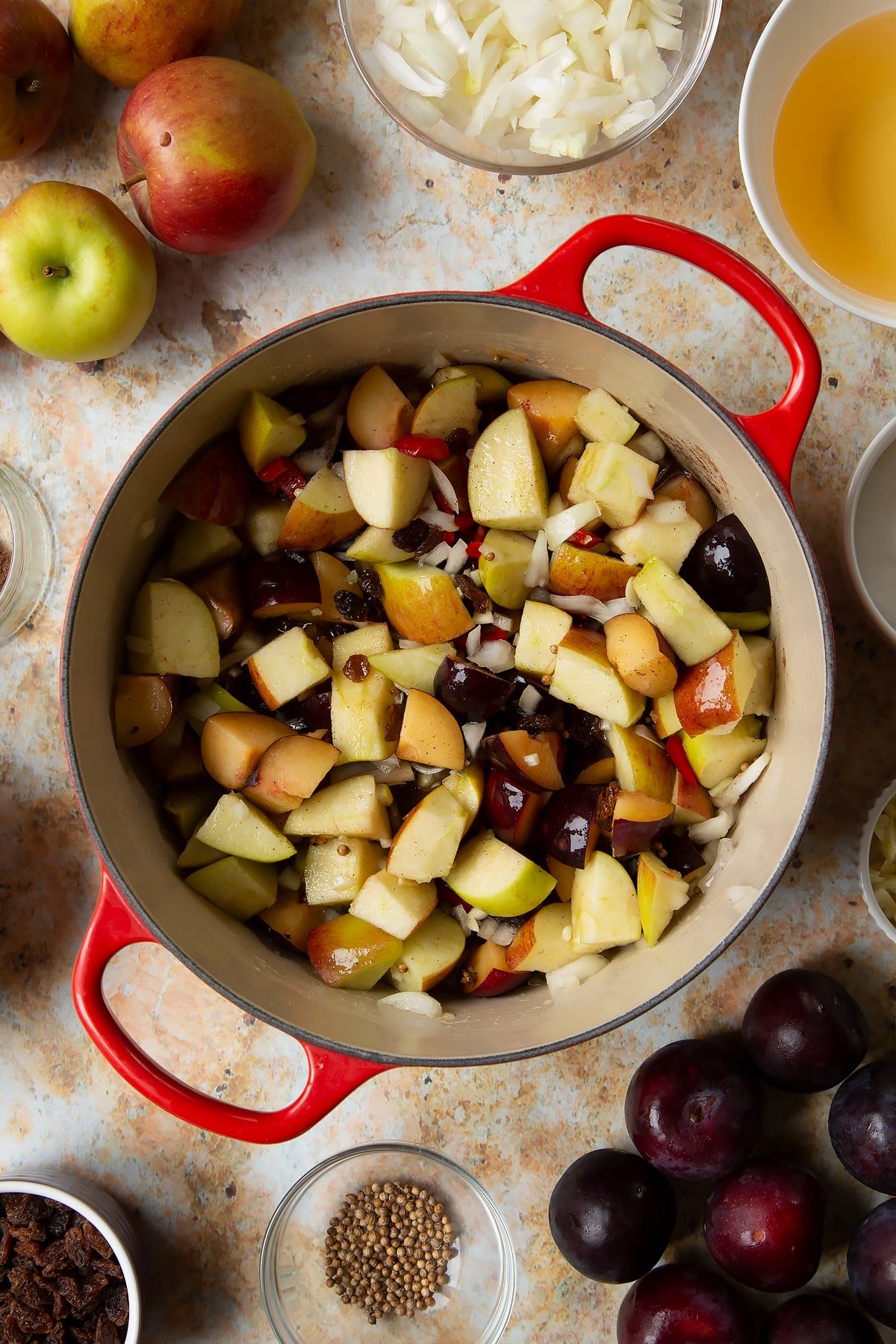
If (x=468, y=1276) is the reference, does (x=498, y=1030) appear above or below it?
above

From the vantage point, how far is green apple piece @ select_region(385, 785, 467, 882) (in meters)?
1.26

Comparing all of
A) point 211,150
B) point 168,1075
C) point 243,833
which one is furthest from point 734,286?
point 168,1075

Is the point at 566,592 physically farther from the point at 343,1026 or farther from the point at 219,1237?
the point at 219,1237

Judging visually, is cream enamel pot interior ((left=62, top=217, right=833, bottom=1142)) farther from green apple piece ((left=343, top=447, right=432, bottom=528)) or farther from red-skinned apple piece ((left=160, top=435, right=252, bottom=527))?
green apple piece ((left=343, top=447, right=432, bottom=528))

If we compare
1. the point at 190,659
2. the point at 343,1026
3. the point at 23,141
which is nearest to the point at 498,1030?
the point at 343,1026

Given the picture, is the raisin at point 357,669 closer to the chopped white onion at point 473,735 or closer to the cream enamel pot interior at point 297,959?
the chopped white onion at point 473,735

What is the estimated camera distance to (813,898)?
145 cm

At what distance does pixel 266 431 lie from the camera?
4.17 ft

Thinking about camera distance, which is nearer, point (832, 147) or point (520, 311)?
point (520, 311)

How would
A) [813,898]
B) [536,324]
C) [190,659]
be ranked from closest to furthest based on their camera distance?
[536,324] → [190,659] → [813,898]

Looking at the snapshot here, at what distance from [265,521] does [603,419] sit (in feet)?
1.48

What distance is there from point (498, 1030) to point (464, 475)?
0.70 metres

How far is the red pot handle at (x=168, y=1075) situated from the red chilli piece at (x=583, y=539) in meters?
0.66

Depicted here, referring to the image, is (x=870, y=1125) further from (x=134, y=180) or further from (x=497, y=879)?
(x=134, y=180)
